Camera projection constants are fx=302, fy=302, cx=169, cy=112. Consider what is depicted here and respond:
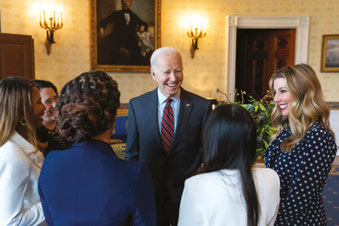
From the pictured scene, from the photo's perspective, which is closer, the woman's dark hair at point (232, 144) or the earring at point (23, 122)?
the woman's dark hair at point (232, 144)

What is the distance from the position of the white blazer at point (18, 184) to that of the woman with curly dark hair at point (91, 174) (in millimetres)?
436

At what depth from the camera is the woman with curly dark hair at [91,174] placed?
1.06 meters

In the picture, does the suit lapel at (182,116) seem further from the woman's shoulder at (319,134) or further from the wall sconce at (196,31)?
the wall sconce at (196,31)

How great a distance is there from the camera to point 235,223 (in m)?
1.29

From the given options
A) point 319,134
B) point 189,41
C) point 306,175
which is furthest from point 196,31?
point 306,175

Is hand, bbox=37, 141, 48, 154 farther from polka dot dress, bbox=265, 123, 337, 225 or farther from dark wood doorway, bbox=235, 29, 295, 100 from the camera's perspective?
dark wood doorway, bbox=235, 29, 295, 100

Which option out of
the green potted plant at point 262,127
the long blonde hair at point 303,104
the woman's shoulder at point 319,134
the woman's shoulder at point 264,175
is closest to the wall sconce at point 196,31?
the green potted plant at point 262,127

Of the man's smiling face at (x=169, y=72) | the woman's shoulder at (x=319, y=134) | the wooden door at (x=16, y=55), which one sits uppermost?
the wooden door at (x=16, y=55)

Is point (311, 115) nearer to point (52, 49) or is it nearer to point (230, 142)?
point (230, 142)

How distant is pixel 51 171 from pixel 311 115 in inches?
57.6

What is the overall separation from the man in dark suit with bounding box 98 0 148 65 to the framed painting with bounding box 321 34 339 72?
166 inches

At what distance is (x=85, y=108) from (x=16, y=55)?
5.11 metres

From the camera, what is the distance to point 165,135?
2.15 metres

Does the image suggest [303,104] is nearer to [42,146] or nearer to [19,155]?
[19,155]
